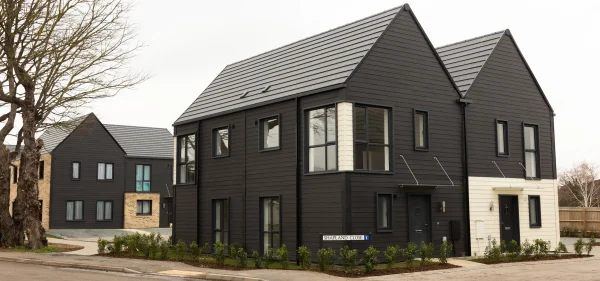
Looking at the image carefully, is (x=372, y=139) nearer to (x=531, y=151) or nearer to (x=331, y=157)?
(x=331, y=157)

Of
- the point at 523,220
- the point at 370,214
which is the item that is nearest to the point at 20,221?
the point at 370,214

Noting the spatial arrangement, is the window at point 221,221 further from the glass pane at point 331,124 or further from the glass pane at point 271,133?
the glass pane at point 331,124

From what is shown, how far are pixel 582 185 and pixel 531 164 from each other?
5173 cm

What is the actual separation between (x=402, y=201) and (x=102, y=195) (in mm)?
33005

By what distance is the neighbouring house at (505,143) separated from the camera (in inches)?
936

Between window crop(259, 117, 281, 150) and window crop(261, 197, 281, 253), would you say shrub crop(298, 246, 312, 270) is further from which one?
window crop(259, 117, 281, 150)

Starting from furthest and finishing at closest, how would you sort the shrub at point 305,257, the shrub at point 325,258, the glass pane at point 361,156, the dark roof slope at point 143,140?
the dark roof slope at point 143,140, the glass pane at point 361,156, the shrub at point 305,257, the shrub at point 325,258

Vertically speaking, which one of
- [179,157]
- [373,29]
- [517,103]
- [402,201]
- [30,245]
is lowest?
[30,245]

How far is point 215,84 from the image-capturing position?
29969 millimetres

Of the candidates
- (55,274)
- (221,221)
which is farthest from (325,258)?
(221,221)

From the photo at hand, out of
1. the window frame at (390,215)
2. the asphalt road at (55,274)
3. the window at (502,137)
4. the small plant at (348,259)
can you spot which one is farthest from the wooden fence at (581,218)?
the asphalt road at (55,274)

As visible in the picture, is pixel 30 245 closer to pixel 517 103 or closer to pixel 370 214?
pixel 370 214

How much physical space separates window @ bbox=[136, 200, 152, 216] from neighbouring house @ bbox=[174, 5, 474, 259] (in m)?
26.3

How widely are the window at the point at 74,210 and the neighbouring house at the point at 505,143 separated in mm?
31414
